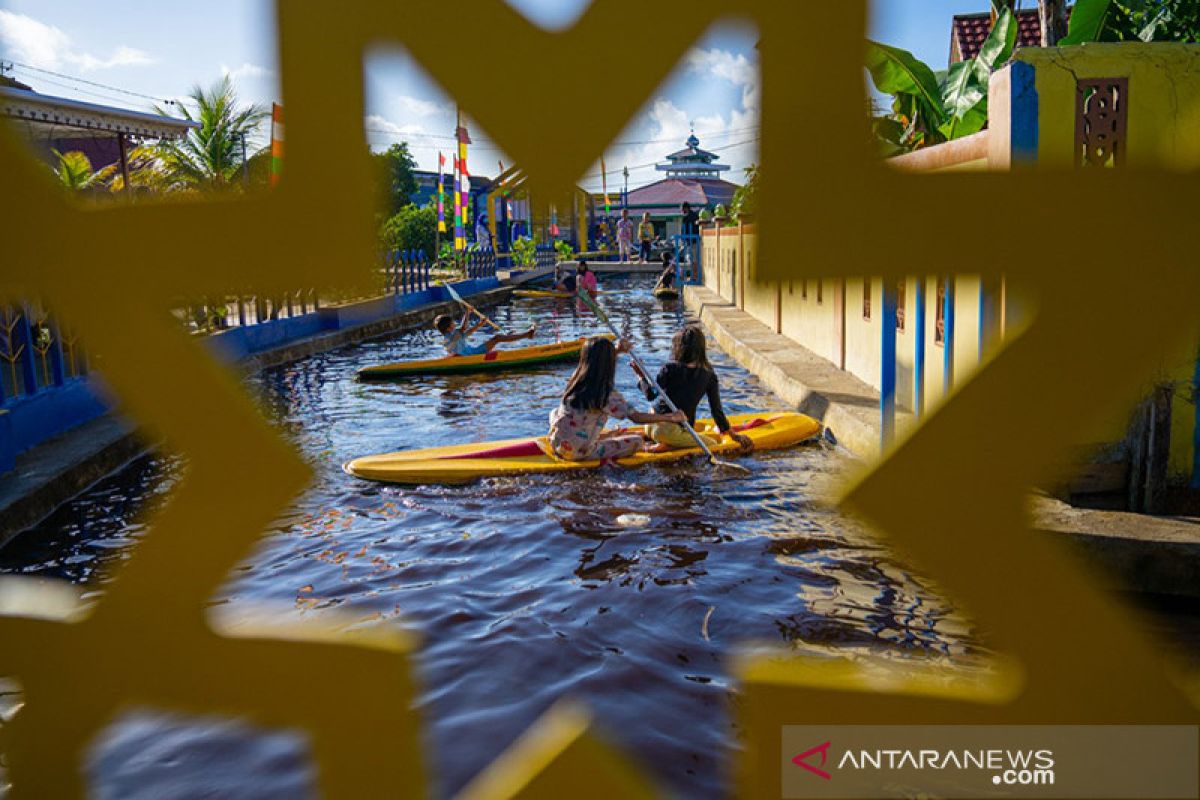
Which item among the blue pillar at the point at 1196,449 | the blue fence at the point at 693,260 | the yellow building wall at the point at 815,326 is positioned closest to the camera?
the blue pillar at the point at 1196,449

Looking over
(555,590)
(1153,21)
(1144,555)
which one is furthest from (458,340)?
(1144,555)

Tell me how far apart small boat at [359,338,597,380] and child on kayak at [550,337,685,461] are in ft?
17.9

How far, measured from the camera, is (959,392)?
1.00 metres

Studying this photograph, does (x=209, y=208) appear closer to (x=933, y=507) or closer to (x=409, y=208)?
(x=933, y=507)

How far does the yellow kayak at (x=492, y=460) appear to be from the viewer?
6566mm

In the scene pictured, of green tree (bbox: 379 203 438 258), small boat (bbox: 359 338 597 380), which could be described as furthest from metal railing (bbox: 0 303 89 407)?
green tree (bbox: 379 203 438 258)

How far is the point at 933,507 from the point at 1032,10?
19733 mm

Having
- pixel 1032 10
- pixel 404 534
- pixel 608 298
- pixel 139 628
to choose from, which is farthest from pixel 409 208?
pixel 139 628

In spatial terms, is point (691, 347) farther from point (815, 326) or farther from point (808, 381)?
point (815, 326)

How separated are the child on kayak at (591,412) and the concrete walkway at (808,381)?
4.38 ft

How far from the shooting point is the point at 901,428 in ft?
4.49

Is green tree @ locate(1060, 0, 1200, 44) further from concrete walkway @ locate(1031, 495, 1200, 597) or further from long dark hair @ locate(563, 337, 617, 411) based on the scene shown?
concrete walkway @ locate(1031, 495, 1200, 597)

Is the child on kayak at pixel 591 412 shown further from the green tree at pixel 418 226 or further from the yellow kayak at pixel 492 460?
the green tree at pixel 418 226

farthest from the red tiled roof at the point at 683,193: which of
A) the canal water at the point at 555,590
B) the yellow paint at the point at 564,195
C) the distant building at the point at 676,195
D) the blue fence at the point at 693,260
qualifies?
the yellow paint at the point at 564,195
